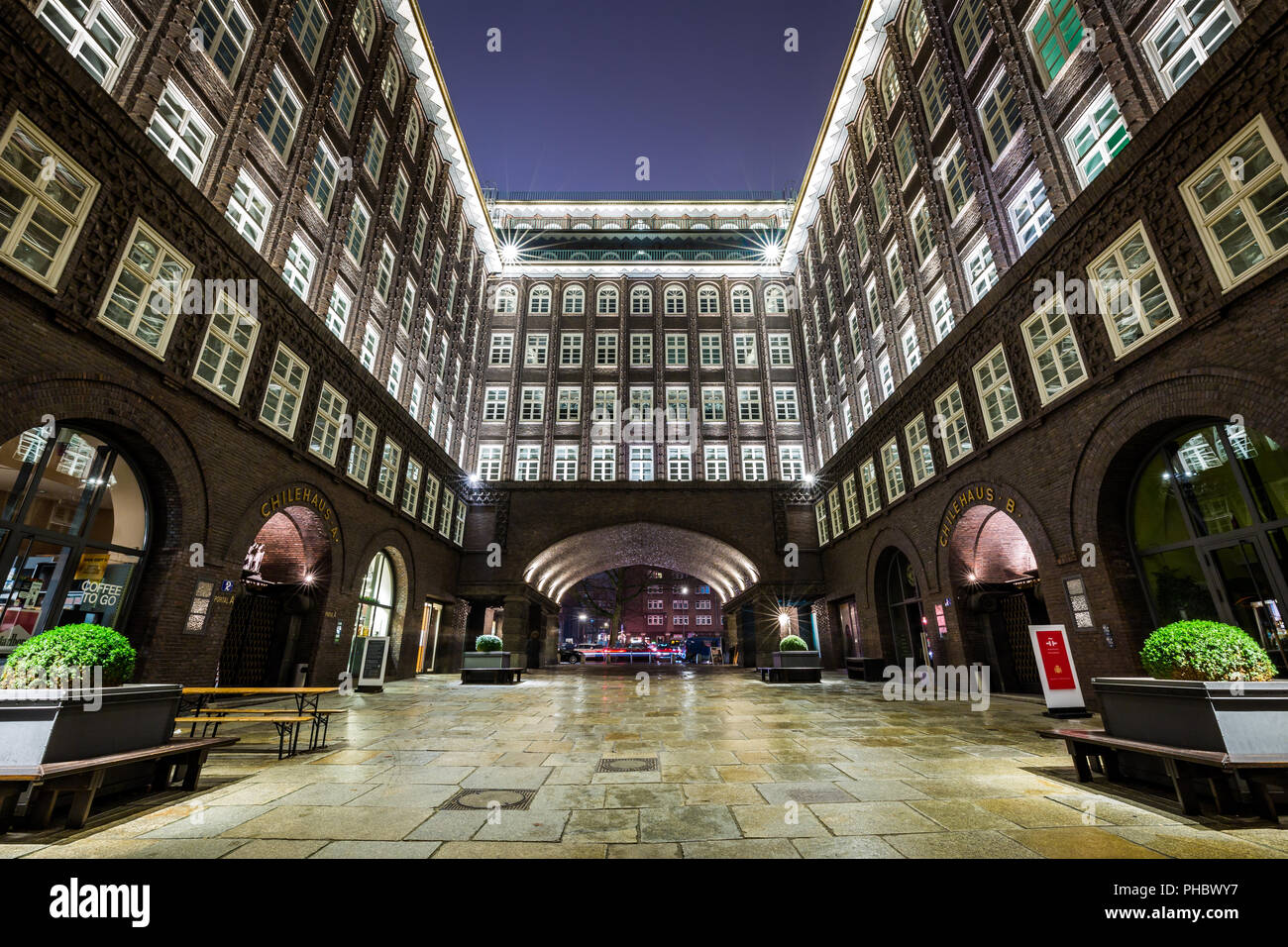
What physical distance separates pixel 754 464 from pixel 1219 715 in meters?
25.3

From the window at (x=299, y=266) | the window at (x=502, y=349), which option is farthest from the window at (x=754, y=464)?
the window at (x=299, y=266)

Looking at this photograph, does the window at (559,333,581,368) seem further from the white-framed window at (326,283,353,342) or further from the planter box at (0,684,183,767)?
the planter box at (0,684,183,767)

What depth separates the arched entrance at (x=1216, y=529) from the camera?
27.9 ft

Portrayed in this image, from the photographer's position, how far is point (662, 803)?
471cm

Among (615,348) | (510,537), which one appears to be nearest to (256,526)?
(510,537)

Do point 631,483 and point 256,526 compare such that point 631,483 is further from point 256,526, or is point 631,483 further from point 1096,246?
point 1096,246

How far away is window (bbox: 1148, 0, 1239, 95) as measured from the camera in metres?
9.45

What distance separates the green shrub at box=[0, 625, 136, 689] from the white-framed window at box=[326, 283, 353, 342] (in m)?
14.2

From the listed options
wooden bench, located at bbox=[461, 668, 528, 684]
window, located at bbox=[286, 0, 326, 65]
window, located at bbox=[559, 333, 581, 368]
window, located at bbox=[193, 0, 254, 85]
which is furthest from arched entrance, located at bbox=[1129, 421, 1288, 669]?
window, located at bbox=[559, 333, 581, 368]

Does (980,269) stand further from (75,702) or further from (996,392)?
(75,702)

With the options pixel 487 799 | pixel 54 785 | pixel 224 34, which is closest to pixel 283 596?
pixel 54 785

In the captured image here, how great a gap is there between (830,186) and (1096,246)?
19.7 m
